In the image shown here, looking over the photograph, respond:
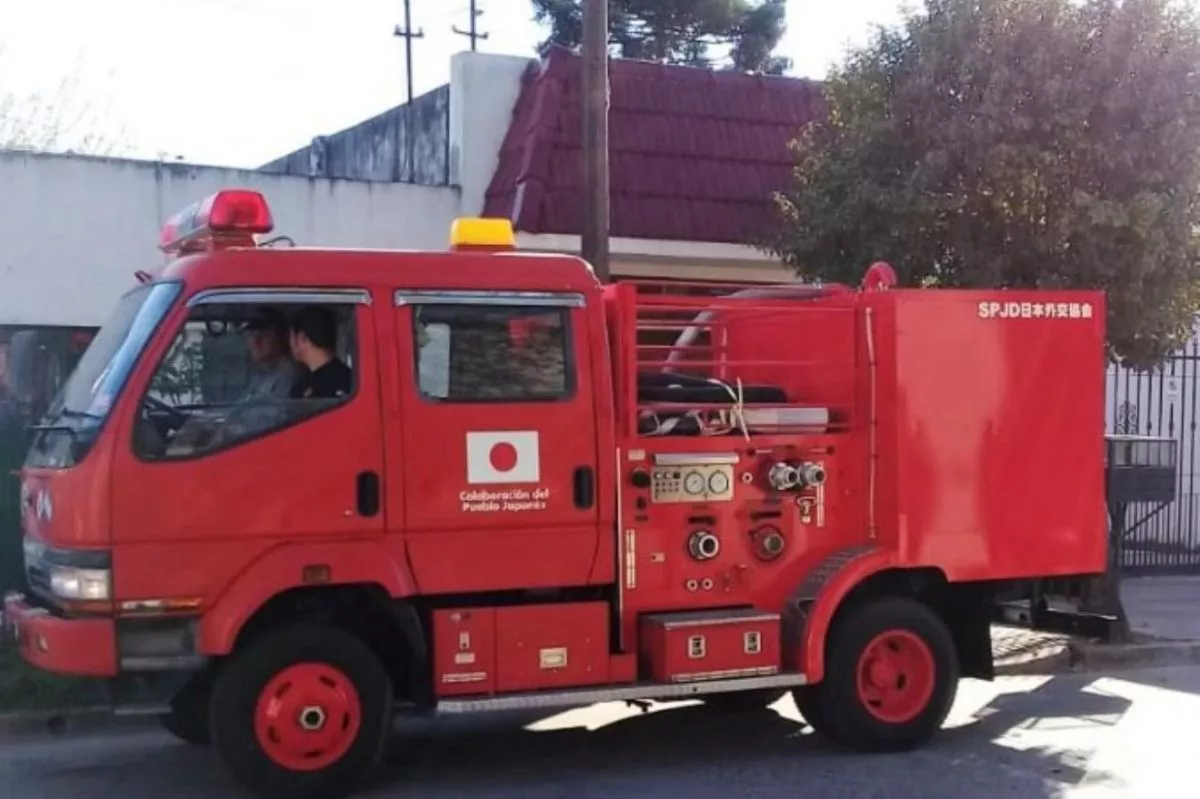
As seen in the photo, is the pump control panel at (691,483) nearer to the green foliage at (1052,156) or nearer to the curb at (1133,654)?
the green foliage at (1052,156)

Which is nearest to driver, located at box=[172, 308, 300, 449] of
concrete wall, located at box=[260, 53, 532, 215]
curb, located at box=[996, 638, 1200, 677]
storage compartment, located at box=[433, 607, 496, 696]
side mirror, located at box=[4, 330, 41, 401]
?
storage compartment, located at box=[433, 607, 496, 696]

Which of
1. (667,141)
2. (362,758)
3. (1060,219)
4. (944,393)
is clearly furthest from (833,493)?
(667,141)

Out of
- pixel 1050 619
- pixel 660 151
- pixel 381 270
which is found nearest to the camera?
pixel 381 270

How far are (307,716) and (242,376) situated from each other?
1.59 meters

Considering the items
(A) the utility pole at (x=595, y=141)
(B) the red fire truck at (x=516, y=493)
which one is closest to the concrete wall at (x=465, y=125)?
(A) the utility pole at (x=595, y=141)

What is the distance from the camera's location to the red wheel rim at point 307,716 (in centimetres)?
679

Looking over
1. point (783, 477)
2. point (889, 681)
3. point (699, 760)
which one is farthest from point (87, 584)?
point (889, 681)

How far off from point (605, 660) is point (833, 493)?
158cm

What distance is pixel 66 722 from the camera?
8.59 m

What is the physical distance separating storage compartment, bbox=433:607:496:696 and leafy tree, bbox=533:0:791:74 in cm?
2409

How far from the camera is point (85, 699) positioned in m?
8.74

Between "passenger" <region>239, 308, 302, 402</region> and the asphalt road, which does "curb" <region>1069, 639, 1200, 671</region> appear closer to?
the asphalt road

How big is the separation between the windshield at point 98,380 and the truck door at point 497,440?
1146mm

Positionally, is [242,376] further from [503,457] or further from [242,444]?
[503,457]
